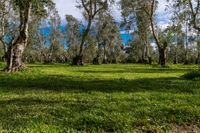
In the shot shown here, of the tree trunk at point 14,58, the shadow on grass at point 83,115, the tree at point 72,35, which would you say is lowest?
the shadow on grass at point 83,115

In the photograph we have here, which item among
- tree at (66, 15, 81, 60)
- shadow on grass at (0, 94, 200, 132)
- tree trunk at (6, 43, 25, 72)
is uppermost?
tree at (66, 15, 81, 60)

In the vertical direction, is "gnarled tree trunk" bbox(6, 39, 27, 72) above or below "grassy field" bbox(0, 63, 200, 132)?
above

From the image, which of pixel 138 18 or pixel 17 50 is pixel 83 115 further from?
Answer: pixel 138 18

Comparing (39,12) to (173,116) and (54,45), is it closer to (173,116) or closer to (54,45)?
(173,116)

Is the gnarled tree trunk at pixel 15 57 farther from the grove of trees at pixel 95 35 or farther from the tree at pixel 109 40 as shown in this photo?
the tree at pixel 109 40

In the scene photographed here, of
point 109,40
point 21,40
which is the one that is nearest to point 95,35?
point 109,40

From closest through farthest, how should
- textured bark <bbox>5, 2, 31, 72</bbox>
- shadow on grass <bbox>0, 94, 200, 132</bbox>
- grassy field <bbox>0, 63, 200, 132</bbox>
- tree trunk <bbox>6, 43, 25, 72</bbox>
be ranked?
shadow on grass <bbox>0, 94, 200, 132</bbox> → grassy field <bbox>0, 63, 200, 132</bbox> → tree trunk <bbox>6, 43, 25, 72</bbox> → textured bark <bbox>5, 2, 31, 72</bbox>

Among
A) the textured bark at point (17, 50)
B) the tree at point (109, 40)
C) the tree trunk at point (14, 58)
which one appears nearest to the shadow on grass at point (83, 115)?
the tree trunk at point (14, 58)

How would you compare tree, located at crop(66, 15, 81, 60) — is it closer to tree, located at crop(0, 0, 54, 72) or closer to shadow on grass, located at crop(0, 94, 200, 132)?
tree, located at crop(0, 0, 54, 72)

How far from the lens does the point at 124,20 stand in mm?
86500

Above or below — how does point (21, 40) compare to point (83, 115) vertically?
above

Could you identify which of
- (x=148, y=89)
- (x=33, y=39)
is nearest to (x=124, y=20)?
(x=33, y=39)

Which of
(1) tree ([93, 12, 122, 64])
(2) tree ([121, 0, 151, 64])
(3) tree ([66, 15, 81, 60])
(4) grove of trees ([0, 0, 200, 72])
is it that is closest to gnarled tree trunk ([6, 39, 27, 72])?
(4) grove of trees ([0, 0, 200, 72])

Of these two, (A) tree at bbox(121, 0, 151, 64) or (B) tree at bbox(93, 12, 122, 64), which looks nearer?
(A) tree at bbox(121, 0, 151, 64)
